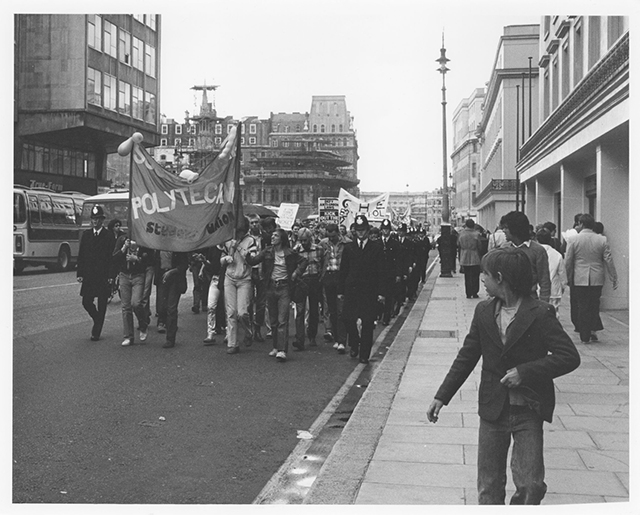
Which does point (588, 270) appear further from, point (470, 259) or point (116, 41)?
point (470, 259)

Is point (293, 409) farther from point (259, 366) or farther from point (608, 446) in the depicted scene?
point (608, 446)

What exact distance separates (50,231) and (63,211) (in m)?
1.23

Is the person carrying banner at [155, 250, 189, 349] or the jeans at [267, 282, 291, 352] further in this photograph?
the person carrying banner at [155, 250, 189, 349]

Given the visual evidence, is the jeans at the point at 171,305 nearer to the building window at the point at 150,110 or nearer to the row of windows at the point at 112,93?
the row of windows at the point at 112,93

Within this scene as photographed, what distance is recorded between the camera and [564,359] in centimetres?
389

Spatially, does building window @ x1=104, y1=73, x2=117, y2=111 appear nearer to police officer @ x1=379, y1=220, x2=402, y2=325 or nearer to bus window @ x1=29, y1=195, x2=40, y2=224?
bus window @ x1=29, y1=195, x2=40, y2=224

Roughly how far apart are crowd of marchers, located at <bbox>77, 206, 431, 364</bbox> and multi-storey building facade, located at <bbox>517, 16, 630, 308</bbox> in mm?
4558

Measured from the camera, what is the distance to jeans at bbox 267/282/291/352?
10375 millimetres

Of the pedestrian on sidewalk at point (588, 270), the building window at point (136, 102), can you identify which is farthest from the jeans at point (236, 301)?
the building window at point (136, 102)

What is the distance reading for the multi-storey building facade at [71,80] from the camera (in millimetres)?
6410

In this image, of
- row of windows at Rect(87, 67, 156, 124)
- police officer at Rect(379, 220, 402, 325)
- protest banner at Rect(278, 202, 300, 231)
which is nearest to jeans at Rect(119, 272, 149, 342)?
row of windows at Rect(87, 67, 156, 124)
